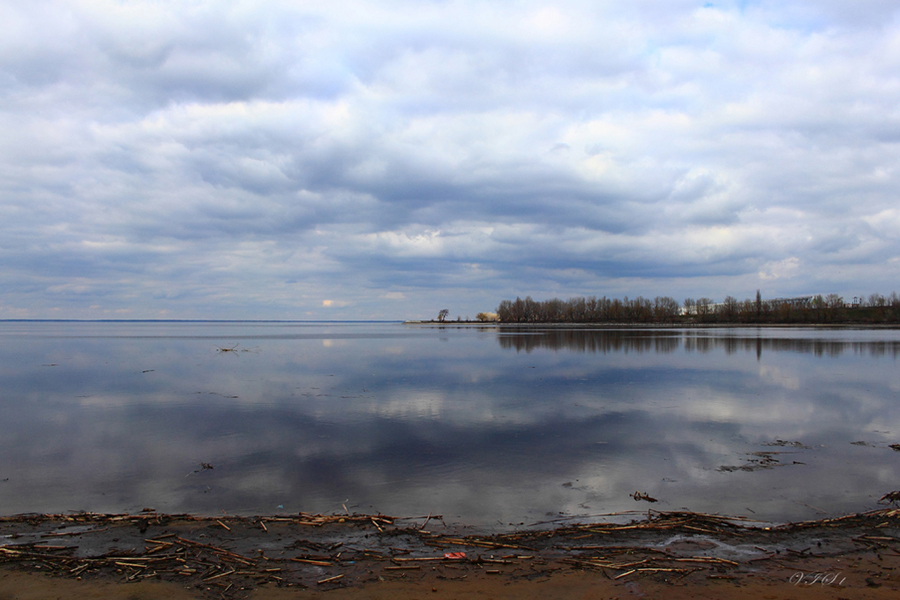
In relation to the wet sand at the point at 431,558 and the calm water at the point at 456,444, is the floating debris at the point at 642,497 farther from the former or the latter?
the wet sand at the point at 431,558

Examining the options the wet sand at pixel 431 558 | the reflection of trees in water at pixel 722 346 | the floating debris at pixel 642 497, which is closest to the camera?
the wet sand at pixel 431 558

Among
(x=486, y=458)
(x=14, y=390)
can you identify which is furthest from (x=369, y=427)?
(x=14, y=390)

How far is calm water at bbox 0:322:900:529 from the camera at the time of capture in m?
7.27

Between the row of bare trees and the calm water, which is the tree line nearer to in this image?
the row of bare trees

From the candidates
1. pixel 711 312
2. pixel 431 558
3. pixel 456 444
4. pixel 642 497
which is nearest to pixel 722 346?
pixel 456 444

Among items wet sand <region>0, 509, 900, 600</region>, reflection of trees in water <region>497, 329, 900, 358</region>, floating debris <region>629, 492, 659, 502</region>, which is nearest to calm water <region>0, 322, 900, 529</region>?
floating debris <region>629, 492, 659, 502</region>

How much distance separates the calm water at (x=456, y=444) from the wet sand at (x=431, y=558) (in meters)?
0.66

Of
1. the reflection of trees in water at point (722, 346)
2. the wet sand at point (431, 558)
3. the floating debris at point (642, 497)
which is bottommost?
the reflection of trees in water at point (722, 346)

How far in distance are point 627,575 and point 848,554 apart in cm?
258

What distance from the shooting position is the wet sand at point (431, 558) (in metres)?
4.62

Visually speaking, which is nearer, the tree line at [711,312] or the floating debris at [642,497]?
the floating debris at [642,497]

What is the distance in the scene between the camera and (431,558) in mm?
5211

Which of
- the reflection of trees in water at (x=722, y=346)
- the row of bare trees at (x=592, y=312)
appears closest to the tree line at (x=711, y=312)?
the row of bare trees at (x=592, y=312)

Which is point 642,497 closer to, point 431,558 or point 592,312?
point 431,558
